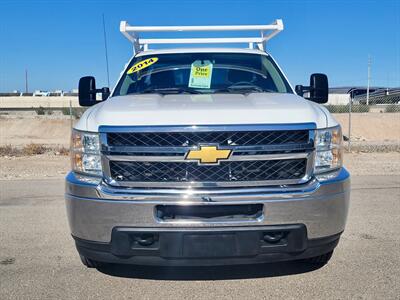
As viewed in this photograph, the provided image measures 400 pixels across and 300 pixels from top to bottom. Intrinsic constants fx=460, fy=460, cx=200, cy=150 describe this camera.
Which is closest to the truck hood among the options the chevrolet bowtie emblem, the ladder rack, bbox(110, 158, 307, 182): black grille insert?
the chevrolet bowtie emblem

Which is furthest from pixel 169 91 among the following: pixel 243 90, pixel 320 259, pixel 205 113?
pixel 320 259

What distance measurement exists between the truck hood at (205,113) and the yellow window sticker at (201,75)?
0.98 metres

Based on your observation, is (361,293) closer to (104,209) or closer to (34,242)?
(104,209)

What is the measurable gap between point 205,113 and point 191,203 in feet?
2.18

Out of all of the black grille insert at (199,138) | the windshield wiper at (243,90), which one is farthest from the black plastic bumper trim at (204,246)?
the windshield wiper at (243,90)

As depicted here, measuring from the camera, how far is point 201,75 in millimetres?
4957

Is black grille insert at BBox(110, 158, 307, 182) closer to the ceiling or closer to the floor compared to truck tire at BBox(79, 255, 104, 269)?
closer to the ceiling

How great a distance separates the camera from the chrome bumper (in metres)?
3.26

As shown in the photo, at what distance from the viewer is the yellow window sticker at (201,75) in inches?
190

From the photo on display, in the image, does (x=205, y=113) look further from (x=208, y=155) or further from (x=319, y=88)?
(x=319, y=88)

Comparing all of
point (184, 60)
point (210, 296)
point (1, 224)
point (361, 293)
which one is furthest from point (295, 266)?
point (1, 224)

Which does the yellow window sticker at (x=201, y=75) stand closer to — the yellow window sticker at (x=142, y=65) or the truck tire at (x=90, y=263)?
the yellow window sticker at (x=142, y=65)

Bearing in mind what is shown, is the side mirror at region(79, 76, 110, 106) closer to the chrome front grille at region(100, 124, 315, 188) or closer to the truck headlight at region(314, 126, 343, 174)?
the chrome front grille at region(100, 124, 315, 188)

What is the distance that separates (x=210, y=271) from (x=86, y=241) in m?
1.20
